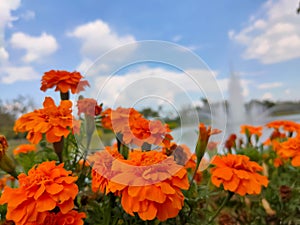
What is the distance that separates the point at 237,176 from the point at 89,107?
0.99ft

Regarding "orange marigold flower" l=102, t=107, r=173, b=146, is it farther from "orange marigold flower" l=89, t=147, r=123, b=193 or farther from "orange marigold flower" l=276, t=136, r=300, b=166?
"orange marigold flower" l=276, t=136, r=300, b=166

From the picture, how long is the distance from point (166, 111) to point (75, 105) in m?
0.18

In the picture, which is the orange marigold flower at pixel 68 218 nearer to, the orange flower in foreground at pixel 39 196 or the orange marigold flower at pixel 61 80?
the orange flower in foreground at pixel 39 196

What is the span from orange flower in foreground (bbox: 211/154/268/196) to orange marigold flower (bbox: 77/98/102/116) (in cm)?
25

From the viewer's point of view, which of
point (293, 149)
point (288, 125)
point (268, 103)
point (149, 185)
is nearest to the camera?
point (149, 185)

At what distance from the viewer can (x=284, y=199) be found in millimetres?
738

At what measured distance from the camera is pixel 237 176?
568mm

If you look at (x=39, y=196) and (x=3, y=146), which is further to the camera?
(x=3, y=146)

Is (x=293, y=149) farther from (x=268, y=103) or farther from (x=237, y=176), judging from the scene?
(x=268, y=103)

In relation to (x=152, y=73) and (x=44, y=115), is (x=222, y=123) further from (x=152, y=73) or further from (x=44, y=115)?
(x=44, y=115)

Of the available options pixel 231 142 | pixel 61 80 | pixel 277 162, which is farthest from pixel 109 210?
pixel 277 162

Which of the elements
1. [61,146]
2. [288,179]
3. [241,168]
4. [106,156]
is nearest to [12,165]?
[61,146]

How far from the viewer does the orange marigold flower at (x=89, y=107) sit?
591 mm

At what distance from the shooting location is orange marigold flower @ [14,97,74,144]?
542 mm
